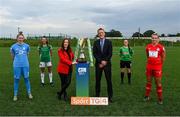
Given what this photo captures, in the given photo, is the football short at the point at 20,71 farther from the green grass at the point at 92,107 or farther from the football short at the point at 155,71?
the football short at the point at 155,71

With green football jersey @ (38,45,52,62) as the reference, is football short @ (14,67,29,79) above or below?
below

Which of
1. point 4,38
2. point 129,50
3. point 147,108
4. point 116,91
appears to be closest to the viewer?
point 147,108

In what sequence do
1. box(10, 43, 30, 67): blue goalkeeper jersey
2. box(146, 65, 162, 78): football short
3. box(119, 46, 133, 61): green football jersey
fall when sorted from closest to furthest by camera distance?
box(146, 65, 162, 78): football short < box(10, 43, 30, 67): blue goalkeeper jersey < box(119, 46, 133, 61): green football jersey

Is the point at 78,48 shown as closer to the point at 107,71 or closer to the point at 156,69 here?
the point at 107,71

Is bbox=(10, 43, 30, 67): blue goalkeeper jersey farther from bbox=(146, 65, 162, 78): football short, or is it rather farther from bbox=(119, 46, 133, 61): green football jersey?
bbox=(119, 46, 133, 61): green football jersey

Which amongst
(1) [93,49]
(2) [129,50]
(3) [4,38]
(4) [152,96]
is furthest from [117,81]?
(3) [4,38]

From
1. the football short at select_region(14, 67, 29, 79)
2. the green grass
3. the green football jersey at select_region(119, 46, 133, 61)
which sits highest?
the green football jersey at select_region(119, 46, 133, 61)

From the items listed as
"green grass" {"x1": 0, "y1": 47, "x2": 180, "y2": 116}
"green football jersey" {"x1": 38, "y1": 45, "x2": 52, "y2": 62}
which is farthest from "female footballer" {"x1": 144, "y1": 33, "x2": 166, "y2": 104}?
"green football jersey" {"x1": 38, "y1": 45, "x2": 52, "y2": 62}

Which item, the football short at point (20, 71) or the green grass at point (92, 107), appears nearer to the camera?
the green grass at point (92, 107)

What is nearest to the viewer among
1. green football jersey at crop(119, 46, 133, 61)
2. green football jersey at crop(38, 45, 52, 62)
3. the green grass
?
the green grass

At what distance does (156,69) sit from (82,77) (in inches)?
87.4

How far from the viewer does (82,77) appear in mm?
12328

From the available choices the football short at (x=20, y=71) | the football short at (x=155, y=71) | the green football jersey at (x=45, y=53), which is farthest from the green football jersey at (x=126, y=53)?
the football short at (x=20, y=71)

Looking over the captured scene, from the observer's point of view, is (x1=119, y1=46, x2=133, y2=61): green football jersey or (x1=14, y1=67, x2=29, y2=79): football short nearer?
(x1=14, y1=67, x2=29, y2=79): football short
